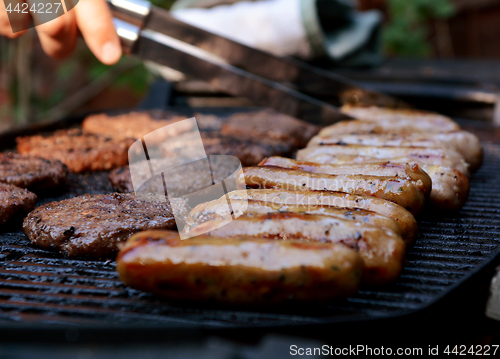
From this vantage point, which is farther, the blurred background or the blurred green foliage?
the blurred green foliage

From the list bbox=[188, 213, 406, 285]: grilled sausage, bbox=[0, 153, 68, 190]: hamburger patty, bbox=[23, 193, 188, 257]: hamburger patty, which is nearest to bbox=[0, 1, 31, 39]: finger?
bbox=[0, 153, 68, 190]: hamburger patty

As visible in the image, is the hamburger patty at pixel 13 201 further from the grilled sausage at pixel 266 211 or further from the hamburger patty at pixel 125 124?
the hamburger patty at pixel 125 124

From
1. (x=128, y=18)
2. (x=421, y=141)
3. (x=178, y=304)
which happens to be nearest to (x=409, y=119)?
(x=421, y=141)

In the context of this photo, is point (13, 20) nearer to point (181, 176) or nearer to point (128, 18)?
point (128, 18)

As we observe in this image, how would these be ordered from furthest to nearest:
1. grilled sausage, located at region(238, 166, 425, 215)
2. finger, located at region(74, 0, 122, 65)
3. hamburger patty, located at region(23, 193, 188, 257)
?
finger, located at region(74, 0, 122, 65) → grilled sausage, located at region(238, 166, 425, 215) → hamburger patty, located at region(23, 193, 188, 257)

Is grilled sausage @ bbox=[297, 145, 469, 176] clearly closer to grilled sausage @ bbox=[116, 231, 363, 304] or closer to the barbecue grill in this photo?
the barbecue grill
